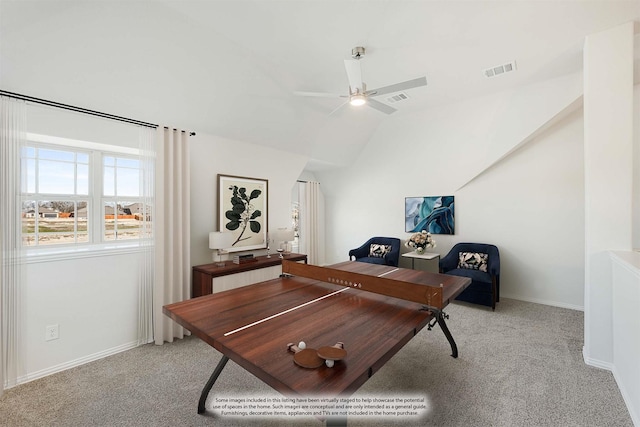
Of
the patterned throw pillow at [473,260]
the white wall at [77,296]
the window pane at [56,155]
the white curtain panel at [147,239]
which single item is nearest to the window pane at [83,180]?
the window pane at [56,155]

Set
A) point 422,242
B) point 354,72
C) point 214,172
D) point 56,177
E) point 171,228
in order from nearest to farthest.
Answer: point 354,72, point 56,177, point 171,228, point 214,172, point 422,242

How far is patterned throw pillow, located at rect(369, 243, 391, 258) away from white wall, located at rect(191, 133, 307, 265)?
2.04 meters

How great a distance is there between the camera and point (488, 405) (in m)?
1.94

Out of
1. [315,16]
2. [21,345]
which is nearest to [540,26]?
[315,16]

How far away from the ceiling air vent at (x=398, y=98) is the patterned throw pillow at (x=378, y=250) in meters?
2.68

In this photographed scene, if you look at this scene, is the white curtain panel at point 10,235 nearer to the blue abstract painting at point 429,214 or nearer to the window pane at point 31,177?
the window pane at point 31,177

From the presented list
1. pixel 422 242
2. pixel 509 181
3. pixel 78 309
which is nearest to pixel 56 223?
pixel 78 309

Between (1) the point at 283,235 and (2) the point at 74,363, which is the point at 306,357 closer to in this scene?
(2) the point at 74,363

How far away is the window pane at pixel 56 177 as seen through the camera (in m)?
2.63

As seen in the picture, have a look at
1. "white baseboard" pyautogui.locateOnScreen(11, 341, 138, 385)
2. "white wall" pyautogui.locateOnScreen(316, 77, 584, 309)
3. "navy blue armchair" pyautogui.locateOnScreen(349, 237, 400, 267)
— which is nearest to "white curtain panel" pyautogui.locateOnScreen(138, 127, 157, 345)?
"white baseboard" pyautogui.locateOnScreen(11, 341, 138, 385)

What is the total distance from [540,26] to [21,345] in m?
5.42

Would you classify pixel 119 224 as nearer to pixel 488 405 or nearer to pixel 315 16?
pixel 315 16

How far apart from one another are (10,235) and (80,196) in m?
0.79

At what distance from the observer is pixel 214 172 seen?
3633 mm
